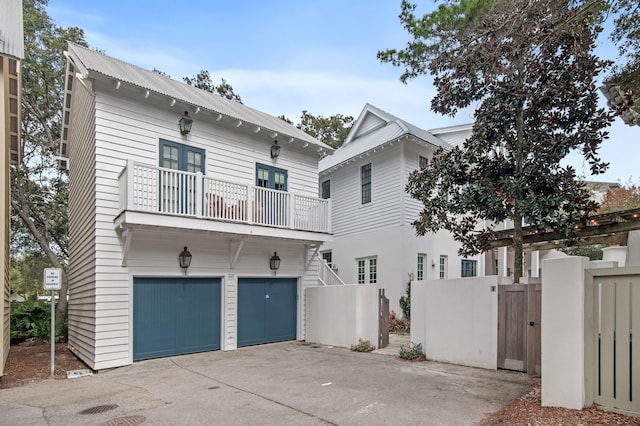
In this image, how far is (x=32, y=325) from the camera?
14.9m

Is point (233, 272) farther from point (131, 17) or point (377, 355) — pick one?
point (131, 17)

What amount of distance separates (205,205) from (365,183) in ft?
28.9

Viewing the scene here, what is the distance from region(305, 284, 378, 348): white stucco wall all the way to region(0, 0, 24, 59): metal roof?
9380 millimetres

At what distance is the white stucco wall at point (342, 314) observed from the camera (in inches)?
438

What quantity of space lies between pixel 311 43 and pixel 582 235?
1009 centimetres

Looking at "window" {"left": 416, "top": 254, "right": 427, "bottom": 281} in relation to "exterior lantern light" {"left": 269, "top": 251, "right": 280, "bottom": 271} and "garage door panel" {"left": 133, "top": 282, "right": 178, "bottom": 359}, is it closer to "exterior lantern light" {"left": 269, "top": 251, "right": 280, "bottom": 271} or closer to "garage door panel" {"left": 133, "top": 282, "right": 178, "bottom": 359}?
"exterior lantern light" {"left": 269, "top": 251, "right": 280, "bottom": 271}

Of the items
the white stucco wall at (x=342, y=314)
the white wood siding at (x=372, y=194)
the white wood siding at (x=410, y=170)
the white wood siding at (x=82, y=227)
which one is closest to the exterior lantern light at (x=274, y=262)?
the white stucco wall at (x=342, y=314)

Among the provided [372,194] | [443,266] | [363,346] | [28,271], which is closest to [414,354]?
[363,346]

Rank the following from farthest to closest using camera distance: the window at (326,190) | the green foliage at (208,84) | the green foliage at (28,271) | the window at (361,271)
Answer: the green foliage at (28,271), the green foliage at (208,84), the window at (326,190), the window at (361,271)

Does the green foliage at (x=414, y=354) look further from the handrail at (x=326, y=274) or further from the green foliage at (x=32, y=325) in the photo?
the green foliage at (x=32, y=325)

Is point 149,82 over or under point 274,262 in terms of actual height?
over

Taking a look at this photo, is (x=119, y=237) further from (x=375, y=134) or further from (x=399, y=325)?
(x=375, y=134)

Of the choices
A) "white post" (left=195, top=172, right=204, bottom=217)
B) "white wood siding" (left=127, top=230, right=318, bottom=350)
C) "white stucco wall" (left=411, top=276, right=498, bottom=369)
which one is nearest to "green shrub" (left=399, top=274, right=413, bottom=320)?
"white wood siding" (left=127, top=230, right=318, bottom=350)

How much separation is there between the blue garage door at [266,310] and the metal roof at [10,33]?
7.42 m
